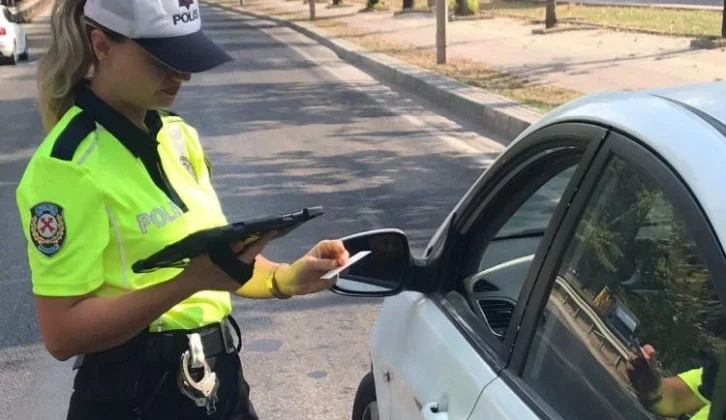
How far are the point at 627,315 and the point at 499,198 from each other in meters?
0.74

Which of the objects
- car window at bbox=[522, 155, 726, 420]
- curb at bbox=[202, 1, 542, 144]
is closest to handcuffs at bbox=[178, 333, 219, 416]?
car window at bbox=[522, 155, 726, 420]

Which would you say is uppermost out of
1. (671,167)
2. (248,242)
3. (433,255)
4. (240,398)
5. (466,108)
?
(671,167)

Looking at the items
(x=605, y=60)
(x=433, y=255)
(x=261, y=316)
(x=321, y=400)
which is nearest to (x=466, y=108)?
(x=605, y=60)

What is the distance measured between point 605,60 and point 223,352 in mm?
13948

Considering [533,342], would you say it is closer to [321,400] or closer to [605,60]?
[321,400]

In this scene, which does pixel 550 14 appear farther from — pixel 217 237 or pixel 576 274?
pixel 217 237

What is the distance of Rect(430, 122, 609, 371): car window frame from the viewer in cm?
208

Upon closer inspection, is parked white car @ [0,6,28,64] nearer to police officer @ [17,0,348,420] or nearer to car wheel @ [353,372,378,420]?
car wheel @ [353,372,378,420]

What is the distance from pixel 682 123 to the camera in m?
1.80

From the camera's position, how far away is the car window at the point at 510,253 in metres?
2.54

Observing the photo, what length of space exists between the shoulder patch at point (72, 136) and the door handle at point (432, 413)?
3.08 feet

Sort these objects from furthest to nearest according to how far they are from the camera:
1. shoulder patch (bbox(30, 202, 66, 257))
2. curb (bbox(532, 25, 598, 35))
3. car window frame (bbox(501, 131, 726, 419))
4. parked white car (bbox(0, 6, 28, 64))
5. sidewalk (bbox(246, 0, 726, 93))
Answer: curb (bbox(532, 25, 598, 35))
parked white car (bbox(0, 6, 28, 64))
sidewalk (bbox(246, 0, 726, 93))
shoulder patch (bbox(30, 202, 66, 257))
car window frame (bbox(501, 131, 726, 419))

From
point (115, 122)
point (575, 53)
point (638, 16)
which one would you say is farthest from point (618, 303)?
point (638, 16)

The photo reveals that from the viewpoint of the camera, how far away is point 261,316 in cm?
568
